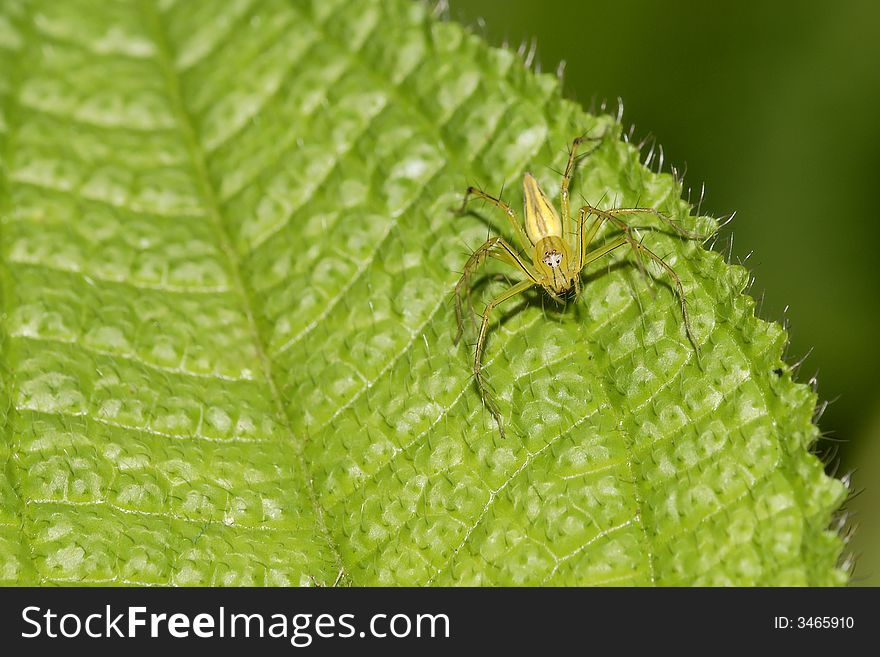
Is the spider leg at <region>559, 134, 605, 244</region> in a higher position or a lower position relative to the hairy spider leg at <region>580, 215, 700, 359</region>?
higher

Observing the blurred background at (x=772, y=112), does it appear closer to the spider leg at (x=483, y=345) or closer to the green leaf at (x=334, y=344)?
the green leaf at (x=334, y=344)

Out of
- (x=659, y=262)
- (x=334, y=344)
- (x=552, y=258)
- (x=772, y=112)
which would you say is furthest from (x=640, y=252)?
(x=772, y=112)

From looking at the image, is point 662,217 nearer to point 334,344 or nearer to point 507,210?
point 507,210

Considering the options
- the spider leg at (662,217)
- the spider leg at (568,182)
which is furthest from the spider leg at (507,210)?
the spider leg at (662,217)

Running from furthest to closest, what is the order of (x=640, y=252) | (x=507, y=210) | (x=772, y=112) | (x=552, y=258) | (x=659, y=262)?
1. (x=772, y=112)
2. (x=507, y=210)
3. (x=552, y=258)
4. (x=640, y=252)
5. (x=659, y=262)

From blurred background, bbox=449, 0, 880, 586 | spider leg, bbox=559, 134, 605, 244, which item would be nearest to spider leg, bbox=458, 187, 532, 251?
spider leg, bbox=559, 134, 605, 244

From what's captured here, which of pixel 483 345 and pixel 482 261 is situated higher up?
pixel 482 261

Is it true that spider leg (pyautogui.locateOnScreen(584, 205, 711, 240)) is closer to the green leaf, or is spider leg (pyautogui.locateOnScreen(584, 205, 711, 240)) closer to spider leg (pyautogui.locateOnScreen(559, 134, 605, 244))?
the green leaf
